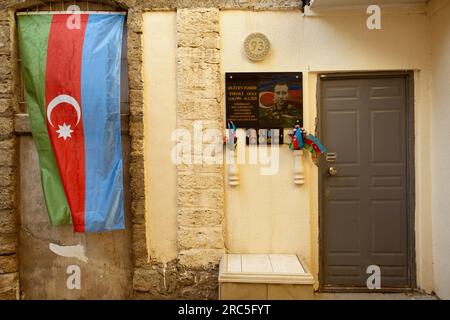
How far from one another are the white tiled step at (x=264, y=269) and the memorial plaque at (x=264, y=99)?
A: 4.34 ft

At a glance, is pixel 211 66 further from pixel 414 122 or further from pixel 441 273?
pixel 441 273

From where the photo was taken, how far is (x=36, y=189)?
348cm

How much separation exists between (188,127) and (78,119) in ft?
3.57

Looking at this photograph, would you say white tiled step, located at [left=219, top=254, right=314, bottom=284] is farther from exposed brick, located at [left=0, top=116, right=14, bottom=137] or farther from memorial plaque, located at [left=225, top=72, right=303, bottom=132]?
exposed brick, located at [left=0, top=116, right=14, bottom=137]

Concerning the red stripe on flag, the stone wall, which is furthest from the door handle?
the red stripe on flag

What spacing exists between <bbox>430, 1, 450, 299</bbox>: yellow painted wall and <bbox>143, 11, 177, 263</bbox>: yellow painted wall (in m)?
2.59

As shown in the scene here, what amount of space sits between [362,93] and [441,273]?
193 cm

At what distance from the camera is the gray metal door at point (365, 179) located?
11.1 ft

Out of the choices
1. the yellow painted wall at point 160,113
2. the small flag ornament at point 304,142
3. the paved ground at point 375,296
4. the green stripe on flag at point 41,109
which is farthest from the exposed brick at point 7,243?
the paved ground at point 375,296

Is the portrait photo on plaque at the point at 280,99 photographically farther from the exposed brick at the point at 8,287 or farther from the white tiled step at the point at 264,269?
the exposed brick at the point at 8,287

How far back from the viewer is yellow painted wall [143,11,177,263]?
134 inches

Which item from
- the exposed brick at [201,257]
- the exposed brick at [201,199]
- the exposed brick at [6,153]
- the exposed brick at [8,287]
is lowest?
the exposed brick at [8,287]

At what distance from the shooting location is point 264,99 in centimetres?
335

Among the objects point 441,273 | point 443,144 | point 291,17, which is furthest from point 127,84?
point 441,273
